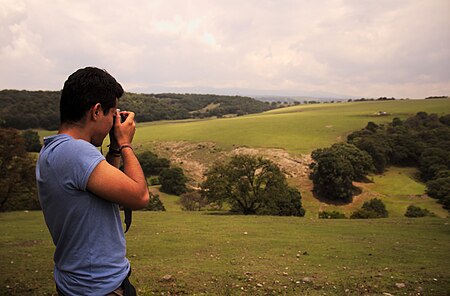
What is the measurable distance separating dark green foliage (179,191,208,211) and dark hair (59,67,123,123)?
44350mm

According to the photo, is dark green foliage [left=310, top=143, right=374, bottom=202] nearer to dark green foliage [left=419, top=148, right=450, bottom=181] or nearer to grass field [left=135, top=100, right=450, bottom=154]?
dark green foliage [left=419, top=148, right=450, bottom=181]

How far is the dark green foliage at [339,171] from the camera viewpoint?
5647 cm

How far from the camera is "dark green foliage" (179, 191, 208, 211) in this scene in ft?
154

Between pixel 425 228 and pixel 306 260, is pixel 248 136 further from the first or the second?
pixel 306 260

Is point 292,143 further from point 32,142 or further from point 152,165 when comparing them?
point 32,142

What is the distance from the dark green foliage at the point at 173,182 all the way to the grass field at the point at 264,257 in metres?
34.9

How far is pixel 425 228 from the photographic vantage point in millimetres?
20625

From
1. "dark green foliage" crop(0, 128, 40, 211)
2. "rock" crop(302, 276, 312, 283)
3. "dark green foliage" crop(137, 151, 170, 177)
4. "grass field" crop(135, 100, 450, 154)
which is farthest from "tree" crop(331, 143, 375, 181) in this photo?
"rock" crop(302, 276, 312, 283)

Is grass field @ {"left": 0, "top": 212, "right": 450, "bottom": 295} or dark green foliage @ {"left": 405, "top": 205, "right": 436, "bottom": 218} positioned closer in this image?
grass field @ {"left": 0, "top": 212, "right": 450, "bottom": 295}

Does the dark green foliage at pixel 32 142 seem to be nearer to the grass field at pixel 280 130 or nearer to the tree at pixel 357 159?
the grass field at pixel 280 130

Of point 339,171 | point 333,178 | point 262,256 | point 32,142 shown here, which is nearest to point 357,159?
point 339,171

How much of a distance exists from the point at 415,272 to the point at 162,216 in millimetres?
20174

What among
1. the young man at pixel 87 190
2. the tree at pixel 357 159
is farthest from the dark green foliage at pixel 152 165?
the young man at pixel 87 190

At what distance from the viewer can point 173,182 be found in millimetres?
59062
